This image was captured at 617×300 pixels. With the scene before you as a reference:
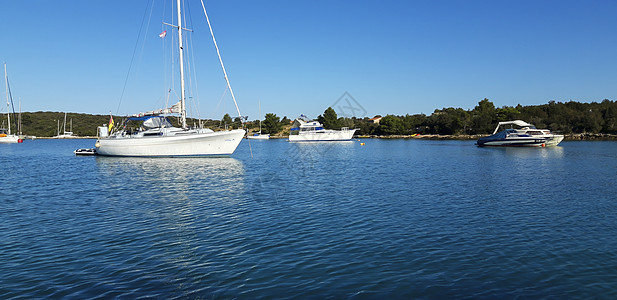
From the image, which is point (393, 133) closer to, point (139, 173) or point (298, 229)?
point (139, 173)

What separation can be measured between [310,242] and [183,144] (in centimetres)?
3742

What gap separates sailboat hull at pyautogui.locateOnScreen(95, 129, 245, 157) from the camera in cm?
4584

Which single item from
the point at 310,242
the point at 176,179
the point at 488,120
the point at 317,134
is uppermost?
the point at 488,120

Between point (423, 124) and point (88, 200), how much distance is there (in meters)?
168

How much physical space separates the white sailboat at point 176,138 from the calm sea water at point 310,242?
23110mm

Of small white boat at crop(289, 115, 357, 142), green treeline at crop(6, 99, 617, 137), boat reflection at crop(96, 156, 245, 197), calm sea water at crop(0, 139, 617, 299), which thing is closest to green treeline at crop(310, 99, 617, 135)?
green treeline at crop(6, 99, 617, 137)

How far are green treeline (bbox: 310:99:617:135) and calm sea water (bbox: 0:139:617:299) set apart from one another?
427ft

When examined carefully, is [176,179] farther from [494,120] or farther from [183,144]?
[494,120]

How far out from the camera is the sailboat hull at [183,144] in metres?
45.8

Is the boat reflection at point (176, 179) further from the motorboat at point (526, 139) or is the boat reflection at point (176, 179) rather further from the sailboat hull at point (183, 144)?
the motorboat at point (526, 139)

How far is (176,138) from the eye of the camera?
45625mm

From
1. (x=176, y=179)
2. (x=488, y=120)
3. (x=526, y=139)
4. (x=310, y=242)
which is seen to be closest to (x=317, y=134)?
(x=526, y=139)

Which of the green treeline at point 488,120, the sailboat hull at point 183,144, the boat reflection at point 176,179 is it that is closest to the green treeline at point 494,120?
the green treeline at point 488,120

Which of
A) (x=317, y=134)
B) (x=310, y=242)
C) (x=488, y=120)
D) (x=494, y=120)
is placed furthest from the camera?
(x=494, y=120)
